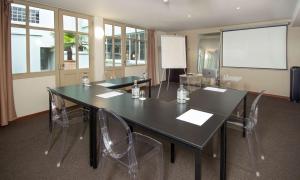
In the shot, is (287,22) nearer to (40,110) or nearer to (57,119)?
(57,119)

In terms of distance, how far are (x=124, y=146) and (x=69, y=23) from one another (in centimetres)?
388

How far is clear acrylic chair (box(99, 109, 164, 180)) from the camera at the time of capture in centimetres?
148

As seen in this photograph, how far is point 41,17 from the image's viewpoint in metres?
3.89

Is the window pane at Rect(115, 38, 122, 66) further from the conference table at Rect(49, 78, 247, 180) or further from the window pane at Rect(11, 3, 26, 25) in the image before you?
the conference table at Rect(49, 78, 247, 180)

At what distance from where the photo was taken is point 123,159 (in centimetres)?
157

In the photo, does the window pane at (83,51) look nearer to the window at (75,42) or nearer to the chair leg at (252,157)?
the window at (75,42)

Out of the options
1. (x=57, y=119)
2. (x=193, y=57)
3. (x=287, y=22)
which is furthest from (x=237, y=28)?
(x=57, y=119)

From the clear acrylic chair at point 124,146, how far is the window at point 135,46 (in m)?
4.89

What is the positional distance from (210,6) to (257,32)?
9.14 ft

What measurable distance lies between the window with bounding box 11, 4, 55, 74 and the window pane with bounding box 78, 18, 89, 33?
0.70 metres

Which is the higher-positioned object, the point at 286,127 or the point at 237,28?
the point at 237,28

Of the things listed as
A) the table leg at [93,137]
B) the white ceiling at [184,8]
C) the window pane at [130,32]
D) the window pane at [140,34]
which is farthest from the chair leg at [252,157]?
the window pane at [140,34]

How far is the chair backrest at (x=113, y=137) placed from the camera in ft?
4.98

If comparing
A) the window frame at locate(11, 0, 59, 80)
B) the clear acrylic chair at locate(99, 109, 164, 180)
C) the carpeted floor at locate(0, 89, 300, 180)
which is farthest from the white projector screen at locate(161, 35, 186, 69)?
the clear acrylic chair at locate(99, 109, 164, 180)
